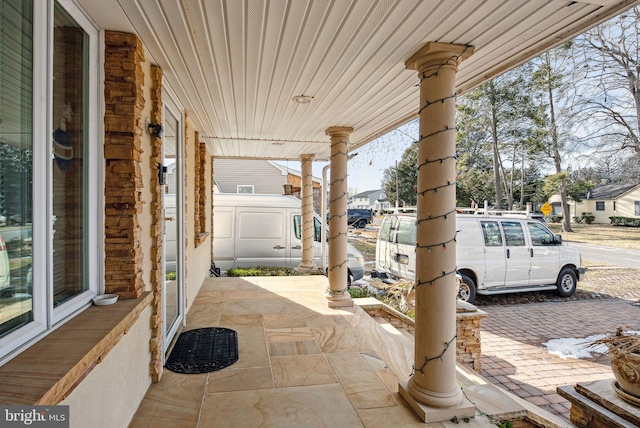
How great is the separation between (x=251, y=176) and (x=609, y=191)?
126ft

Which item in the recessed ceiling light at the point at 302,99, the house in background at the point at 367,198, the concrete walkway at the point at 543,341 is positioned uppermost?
the house in background at the point at 367,198

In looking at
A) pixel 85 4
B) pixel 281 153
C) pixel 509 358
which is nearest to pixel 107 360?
pixel 85 4

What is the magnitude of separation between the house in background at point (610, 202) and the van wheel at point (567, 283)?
101 ft

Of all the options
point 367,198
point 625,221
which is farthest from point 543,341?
point 367,198

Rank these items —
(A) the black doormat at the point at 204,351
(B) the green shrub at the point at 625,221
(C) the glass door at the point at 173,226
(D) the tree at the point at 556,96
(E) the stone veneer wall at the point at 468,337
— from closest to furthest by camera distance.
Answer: (A) the black doormat at the point at 204,351
(C) the glass door at the point at 173,226
(E) the stone veneer wall at the point at 468,337
(D) the tree at the point at 556,96
(B) the green shrub at the point at 625,221

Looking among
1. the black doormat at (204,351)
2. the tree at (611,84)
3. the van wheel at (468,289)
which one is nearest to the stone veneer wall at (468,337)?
the van wheel at (468,289)

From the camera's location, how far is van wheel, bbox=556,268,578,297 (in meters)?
7.62

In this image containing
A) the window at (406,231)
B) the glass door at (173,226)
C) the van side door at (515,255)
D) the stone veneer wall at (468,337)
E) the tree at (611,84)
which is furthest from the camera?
the tree at (611,84)

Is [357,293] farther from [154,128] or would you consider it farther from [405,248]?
[154,128]

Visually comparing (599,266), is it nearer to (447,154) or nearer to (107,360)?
(447,154)

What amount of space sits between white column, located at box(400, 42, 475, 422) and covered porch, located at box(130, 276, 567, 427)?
235 millimetres

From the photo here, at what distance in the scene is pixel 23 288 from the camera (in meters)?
1.38

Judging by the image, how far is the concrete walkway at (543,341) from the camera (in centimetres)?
399

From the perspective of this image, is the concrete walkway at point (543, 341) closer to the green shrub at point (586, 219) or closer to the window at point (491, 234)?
the window at point (491, 234)
